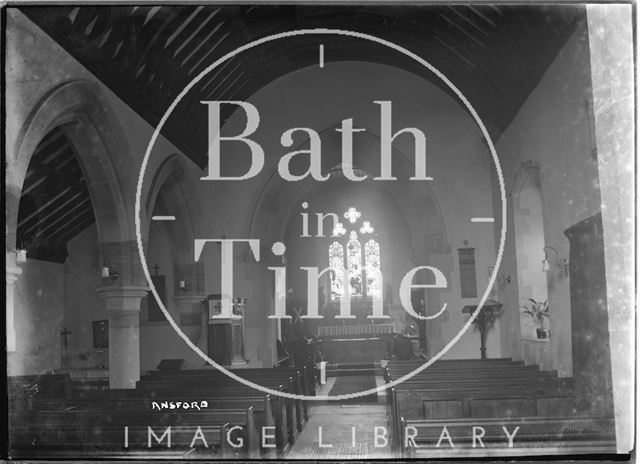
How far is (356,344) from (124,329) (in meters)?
7.42

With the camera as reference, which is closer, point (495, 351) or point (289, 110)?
point (289, 110)

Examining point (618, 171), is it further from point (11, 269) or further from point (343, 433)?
point (11, 269)

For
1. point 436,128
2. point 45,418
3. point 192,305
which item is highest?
point 436,128

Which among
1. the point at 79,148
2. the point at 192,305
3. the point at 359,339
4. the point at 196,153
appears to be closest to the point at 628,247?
the point at 196,153

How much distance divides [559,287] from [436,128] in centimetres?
250

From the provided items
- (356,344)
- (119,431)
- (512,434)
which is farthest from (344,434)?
(356,344)

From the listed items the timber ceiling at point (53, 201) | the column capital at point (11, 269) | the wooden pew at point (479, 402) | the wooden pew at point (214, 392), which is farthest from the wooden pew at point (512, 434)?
the timber ceiling at point (53, 201)

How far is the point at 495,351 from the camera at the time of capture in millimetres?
10195

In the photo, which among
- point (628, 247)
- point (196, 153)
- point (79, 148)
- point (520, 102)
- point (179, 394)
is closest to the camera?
point (628, 247)

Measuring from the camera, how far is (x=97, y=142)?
8047 millimetres

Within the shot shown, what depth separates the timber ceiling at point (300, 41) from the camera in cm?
493

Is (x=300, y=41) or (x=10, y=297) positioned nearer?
(x=10, y=297)

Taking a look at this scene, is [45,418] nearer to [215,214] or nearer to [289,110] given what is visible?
[215,214]

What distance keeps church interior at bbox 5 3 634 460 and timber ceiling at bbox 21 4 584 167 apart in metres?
0.02
